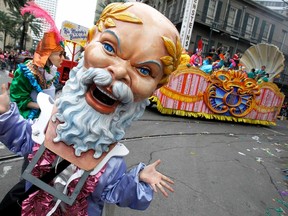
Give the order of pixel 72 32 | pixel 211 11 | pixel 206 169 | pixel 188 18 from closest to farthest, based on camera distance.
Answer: pixel 206 169, pixel 72 32, pixel 188 18, pixel 211 11

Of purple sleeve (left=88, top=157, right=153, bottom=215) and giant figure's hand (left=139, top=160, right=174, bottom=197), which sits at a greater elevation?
giant figure's hand (left=139, top=160, right=174, bottom=197)

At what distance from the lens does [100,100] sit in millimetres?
1265

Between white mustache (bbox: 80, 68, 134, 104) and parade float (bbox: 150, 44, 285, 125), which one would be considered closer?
white mustache (bbox: 80, 68, 134, 104)

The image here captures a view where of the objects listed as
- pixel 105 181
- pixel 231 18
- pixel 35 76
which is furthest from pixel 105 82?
pixel 231 18

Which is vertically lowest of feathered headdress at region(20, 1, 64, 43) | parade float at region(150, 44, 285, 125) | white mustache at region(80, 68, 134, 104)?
parade float at region(150, 44, 285, 125)

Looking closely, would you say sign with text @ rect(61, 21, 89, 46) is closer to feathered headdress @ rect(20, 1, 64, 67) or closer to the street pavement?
the street pavement

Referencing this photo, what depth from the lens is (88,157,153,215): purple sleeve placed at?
52.4 inches

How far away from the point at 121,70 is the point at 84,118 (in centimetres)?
30

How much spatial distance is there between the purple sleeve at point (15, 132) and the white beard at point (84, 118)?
26 centimetres

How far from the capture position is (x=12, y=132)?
141 centimetres

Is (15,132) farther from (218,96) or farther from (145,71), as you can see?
(218,96)

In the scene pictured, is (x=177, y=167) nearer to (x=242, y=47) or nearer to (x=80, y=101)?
(x=80, y=101)

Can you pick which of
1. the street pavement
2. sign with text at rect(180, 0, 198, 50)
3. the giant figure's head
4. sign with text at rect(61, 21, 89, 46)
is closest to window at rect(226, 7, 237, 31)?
sign with text at rect(180, 0, 198, 50)

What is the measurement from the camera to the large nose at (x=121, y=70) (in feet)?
3.90
